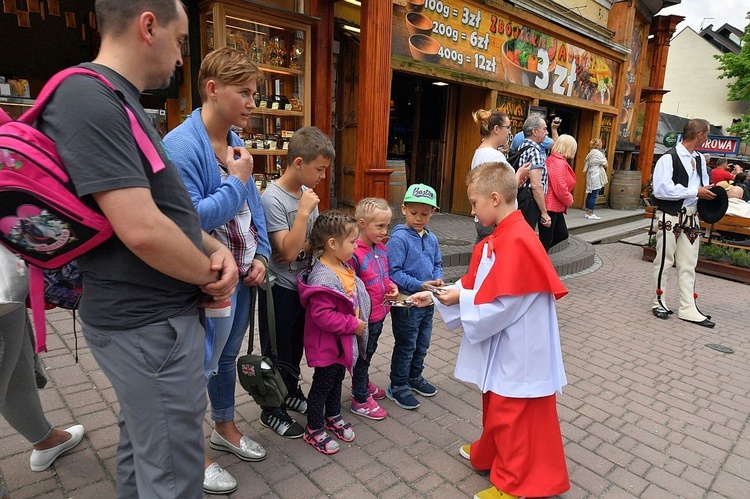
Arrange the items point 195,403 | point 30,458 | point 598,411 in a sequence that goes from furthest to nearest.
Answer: point 598,411 → point 30,458 → point 195,403

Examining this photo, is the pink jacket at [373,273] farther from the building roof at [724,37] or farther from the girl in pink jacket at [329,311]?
the building roof at [724,37]

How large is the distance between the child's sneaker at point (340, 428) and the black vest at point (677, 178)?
4388 mm

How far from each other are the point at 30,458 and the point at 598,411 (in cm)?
349

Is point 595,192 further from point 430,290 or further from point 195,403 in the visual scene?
point 195,403

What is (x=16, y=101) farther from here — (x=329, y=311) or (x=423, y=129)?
(x=423, y=129)

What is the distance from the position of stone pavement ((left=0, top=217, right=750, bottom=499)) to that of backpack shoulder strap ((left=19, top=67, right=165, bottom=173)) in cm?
175

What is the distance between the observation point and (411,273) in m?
3.02

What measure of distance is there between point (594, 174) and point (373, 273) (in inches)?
427

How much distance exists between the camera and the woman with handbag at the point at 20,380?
155cm

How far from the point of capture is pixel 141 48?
4.40ft

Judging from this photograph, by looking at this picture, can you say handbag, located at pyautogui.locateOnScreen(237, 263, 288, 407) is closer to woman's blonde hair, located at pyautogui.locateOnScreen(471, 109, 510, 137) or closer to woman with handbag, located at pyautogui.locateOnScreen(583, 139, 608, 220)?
woman's blonde hair, located at pyautogui.locateOnScreen(471, 109, 510, 137)

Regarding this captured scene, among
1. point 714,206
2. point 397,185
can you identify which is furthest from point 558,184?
point 397,185

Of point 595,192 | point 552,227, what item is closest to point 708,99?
point 595,192

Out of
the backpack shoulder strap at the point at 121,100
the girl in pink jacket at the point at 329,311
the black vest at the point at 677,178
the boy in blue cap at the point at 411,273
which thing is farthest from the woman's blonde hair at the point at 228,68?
the black vest at the point at 677,178
